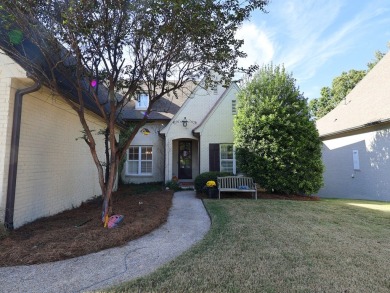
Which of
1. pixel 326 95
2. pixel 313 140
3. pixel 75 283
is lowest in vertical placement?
pixel 75 283

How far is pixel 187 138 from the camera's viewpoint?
578 inches

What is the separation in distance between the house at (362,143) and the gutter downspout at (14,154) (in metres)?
13.0

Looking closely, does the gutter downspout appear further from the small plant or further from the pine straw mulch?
the small plant

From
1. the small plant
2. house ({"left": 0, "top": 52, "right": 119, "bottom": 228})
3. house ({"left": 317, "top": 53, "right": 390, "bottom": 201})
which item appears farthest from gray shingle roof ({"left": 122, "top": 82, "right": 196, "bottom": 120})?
house ({"left": 317, "top": 53, "right": 390, "bottom": 201})

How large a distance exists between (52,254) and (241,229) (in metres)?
3.79

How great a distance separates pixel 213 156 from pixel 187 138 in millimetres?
2055

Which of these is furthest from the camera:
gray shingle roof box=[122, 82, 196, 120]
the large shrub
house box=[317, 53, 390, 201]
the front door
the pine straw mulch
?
the front door

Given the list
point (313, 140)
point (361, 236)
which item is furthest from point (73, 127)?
point (313, 140)

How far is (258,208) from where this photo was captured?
843 cm

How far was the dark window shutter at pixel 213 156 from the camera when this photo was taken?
1355 centimetres

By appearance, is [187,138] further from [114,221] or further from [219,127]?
[114,221]

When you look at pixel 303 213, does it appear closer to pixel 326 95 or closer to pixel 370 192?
pixel 370 192

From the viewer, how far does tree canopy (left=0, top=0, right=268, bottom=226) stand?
5.23 meters

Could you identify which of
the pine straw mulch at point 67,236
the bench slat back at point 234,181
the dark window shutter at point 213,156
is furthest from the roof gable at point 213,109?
the pine straw mulch at point 67,236
